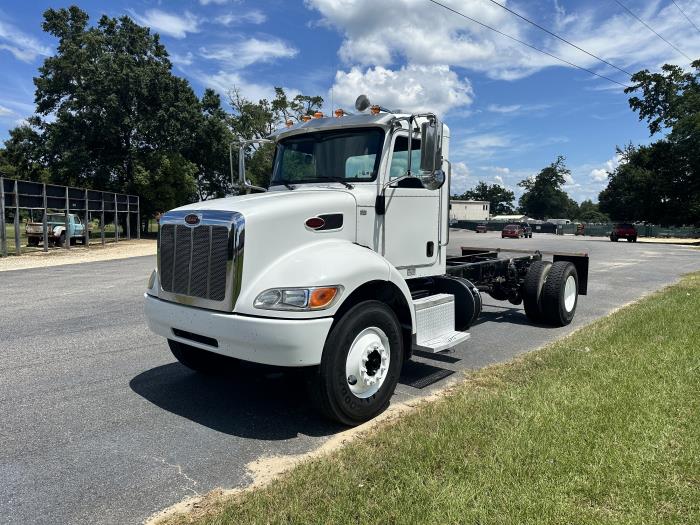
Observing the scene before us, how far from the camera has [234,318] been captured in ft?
12.2

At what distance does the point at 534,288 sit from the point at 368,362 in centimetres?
471

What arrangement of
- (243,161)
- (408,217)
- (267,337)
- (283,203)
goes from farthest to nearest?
(243,161) < (408,217) < (283,203) < (267,337)

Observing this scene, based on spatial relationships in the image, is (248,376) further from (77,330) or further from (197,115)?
(197,115)

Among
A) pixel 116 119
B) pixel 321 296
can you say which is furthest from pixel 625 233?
pixel 321 296

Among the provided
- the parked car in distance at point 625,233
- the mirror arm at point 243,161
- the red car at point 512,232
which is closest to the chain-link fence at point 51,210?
the mirror arm at point 243,161

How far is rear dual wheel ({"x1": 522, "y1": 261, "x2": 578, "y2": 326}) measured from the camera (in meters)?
7.93

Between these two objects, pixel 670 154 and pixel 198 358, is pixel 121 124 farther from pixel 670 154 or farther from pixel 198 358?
pixel 670 154

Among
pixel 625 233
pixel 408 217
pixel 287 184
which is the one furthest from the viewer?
pixel 625 233

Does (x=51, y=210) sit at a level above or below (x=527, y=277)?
above

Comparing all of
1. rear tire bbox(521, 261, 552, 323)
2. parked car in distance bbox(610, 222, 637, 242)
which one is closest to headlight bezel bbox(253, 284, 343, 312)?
rear tire bbox(521, 261, 552, 323)

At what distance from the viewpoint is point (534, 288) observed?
7.98m

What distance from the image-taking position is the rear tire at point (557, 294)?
792 centimetres

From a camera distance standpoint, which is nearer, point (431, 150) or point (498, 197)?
point (431, 150)

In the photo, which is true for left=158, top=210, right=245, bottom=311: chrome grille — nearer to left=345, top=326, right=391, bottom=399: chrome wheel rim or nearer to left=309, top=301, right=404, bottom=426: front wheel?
left=309, top=301, right=404, bottom=426: front wheel
